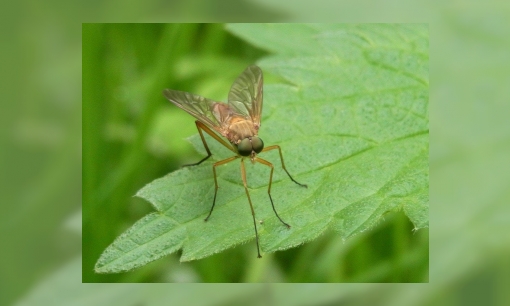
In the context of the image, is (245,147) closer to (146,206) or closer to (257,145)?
(257,145)

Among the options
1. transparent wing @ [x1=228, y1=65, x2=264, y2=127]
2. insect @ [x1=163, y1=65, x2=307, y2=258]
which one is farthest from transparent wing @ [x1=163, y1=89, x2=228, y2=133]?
transparent wing @ [x1=228, y1=65, x2=264, y2=127]

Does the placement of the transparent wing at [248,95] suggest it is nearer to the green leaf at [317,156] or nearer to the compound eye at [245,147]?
the green leaf at [317,156]

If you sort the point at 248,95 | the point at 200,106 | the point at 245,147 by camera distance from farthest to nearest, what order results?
the point at 248,95 < the point at 200,106 < the point at 245,147

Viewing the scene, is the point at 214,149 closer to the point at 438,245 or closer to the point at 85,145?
the point at 85,145

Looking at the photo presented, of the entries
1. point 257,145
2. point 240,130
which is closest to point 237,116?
point 240,130

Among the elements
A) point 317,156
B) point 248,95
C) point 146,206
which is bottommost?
point 146,206

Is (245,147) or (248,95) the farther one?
(248,95)

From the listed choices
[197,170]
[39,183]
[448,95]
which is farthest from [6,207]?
[448,95]
